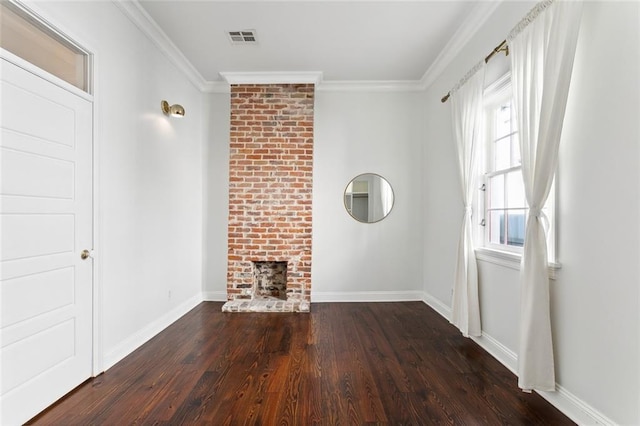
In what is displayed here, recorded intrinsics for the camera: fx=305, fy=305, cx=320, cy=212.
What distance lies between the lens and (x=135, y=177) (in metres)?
2.74

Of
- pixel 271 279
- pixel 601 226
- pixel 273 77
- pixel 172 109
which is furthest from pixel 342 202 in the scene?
pixel 601 226

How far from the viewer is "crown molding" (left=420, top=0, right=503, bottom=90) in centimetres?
259

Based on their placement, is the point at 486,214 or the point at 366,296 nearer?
the point at 486,214

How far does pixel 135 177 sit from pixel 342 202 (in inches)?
98.2

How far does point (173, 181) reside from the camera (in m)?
3.45

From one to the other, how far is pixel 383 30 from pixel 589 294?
2726 mm

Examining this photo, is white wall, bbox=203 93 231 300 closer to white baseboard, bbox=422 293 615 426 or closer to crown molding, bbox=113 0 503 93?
crown molding, bbox=113 0 503 93

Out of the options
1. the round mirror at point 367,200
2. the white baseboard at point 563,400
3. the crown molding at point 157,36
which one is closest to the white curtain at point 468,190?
the white baseboard at point 563,400

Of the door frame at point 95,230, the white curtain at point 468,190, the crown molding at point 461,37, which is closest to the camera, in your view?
the door frame at point 95,230

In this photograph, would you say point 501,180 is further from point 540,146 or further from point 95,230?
point 95,230

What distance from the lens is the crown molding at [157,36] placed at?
2587 millimetres

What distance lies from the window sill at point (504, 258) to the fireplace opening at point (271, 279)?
2532mm

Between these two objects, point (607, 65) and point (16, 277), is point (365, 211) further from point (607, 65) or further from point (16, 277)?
point (16, 277)

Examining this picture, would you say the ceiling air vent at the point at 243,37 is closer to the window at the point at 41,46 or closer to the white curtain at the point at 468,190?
the window at the point at 41,46
